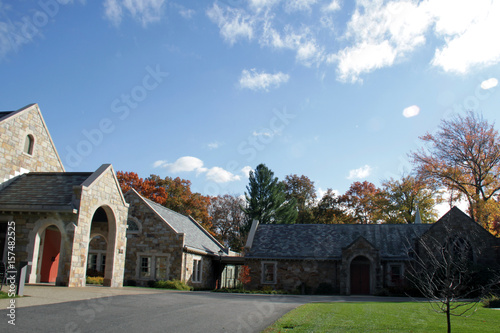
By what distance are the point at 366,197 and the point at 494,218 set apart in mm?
21623

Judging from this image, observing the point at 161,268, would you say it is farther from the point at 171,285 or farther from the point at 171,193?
the point at 171,193

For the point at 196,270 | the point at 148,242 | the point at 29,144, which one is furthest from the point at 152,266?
the point at 29,144

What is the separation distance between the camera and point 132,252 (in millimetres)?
28656

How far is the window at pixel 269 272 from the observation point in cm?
2994

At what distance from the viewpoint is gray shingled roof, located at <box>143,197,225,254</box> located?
2953 cm

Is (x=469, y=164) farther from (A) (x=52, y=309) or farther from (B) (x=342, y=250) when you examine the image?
(A) (x=52, y=309)

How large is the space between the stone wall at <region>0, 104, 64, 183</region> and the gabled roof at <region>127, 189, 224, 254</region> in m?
8.34

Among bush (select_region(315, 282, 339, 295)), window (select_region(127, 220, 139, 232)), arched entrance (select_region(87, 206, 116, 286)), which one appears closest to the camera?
arched entrance (select_region(87, 206, 116, 286))

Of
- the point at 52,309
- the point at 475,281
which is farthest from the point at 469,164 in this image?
the point at 52,309

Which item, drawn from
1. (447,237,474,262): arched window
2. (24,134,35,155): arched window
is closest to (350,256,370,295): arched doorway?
(447,237,474,262): arched window

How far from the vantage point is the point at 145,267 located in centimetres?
2847

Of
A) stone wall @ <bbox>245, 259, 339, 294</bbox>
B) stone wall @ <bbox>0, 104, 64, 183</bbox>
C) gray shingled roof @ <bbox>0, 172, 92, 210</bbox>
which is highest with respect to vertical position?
stone wall @ <bbox>0, 104, 64, 183</bbox>

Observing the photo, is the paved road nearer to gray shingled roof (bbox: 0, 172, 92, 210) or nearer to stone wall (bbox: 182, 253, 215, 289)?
gray shingled roof (bbox: 0, 172, 92, 210)

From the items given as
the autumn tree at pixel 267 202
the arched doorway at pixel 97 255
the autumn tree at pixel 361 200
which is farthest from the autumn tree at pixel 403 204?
the arched doorway at pixel 97 255
